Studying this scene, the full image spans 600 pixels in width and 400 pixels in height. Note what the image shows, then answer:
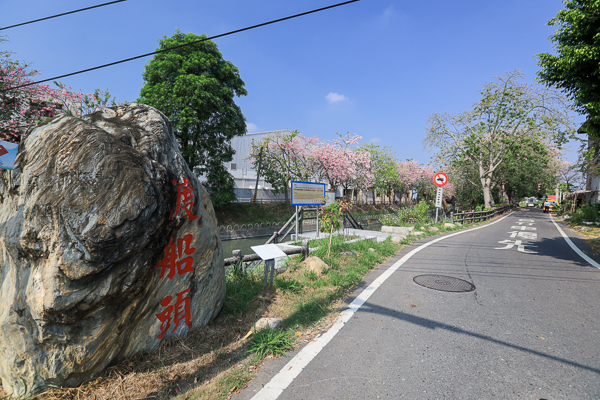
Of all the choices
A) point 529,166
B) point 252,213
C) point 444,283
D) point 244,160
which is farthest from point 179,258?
point 529,166

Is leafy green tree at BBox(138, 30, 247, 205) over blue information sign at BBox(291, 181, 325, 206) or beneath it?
over

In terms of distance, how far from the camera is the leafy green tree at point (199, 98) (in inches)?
647

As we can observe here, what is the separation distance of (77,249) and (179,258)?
37.6 inches

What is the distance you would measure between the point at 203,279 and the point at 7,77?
16.6m

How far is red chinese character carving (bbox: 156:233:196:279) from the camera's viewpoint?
284cm

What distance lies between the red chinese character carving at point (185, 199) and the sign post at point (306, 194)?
5.66m

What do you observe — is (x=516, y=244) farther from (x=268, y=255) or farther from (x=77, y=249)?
(x=77, y=249)

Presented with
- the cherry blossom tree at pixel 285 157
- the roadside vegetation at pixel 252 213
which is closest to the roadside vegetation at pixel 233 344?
the roadside vegetation at pixel 252 213

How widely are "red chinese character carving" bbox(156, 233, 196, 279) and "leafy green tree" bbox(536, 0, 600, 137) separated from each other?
8.81 metres

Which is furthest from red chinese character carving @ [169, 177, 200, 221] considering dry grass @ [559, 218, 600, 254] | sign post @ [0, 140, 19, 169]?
dry grass @ [559, 218, 600, 254]

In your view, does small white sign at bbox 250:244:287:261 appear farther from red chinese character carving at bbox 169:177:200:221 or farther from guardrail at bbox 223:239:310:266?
red chinese character carving at bbox 169:177:200:221

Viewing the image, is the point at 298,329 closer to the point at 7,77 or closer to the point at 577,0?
the point at 577,0

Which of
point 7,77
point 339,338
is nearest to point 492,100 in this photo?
point 339,338

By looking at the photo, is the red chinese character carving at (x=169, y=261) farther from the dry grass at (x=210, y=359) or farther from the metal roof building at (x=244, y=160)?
the metal roof building at (x=244, y=160)
